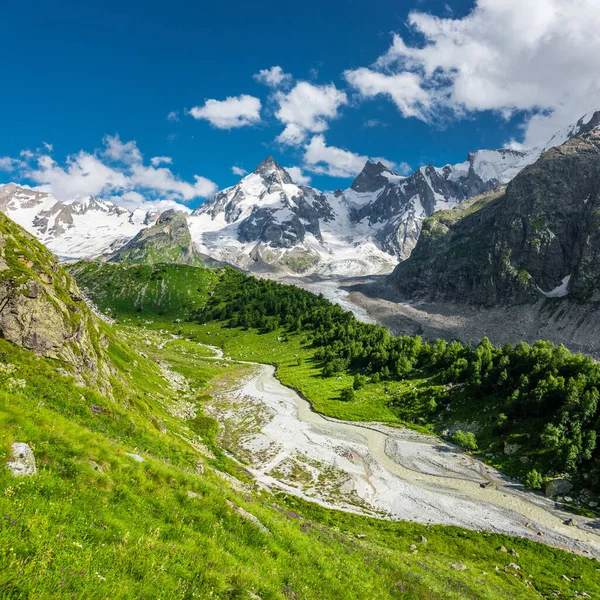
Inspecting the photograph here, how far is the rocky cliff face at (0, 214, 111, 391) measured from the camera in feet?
106

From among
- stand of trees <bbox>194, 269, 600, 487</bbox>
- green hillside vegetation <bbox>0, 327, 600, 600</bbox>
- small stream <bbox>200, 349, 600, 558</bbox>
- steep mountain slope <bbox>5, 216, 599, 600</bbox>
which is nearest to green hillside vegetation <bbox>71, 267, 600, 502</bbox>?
stand of trees <bbox>194, 269, 600, 487</bbox>

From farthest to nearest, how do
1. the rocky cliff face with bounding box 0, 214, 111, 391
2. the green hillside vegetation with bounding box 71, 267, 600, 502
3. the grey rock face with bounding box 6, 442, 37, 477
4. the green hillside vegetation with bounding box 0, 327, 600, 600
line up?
1. the green hillside vegetation with bounding box 71, 267, 600, 502
2. the rocky cliff face with bounding box 0, 214, 111, 391
3. the grey rock face with bounding box 6, 442, 37, 477
4. the green hillside vegetation with bounding box 0, 327, 600, 600

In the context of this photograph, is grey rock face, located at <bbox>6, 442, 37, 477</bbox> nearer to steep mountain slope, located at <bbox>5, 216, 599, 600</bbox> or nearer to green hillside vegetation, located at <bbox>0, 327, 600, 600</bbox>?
steep mountain slope, located at <bbox>5, 216, 599, 600</bbox>

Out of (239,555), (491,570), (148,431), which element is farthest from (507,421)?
(239,555)

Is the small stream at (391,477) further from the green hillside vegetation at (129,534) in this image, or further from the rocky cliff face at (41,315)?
the rocky cliff face at (41,315)

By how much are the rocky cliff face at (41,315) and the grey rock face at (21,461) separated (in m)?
25.3

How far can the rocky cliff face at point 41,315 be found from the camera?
32.4m

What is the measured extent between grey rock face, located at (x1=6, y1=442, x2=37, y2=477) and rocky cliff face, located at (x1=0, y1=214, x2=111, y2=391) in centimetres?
2535

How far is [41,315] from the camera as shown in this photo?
35.7 m

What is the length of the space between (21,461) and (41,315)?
31.5 metres

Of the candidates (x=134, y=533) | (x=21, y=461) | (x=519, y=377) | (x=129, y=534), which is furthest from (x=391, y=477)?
(x=21, y=461)

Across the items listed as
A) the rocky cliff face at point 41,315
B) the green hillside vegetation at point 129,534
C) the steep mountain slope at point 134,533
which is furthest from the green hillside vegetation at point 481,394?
the rocky cliff face at point 41,315

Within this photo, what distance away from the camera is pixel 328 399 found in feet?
311

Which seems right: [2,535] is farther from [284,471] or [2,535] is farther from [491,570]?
[284,471]
